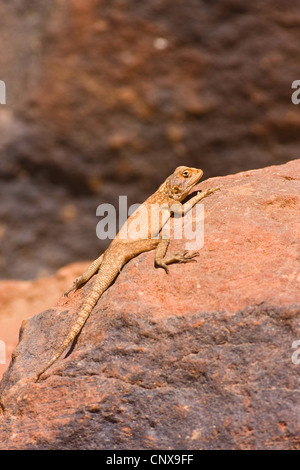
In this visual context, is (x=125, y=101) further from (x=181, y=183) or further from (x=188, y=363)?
(x=188, y=363)

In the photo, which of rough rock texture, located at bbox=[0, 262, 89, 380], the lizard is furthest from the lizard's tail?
rough rock texture, located at bbox=[0, 262, 89, 380]

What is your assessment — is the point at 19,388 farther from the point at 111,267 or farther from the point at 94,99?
the point at 94,99

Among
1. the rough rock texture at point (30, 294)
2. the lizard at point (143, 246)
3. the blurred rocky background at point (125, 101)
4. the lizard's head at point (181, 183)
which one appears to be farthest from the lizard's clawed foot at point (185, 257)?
the blurred rocky background at point (125, 101)

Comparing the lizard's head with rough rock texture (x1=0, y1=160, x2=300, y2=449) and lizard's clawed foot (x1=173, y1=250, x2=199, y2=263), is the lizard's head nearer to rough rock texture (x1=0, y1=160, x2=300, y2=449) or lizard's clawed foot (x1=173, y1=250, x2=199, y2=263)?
rough rock texture (x1=0, y1=160, x2=300, y2=449)

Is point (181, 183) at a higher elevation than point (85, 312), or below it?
higher

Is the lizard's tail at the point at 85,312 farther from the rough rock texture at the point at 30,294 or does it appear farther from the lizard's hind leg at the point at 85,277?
the rough rock texture at the point at 30,294

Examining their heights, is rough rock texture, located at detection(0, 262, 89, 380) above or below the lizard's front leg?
above

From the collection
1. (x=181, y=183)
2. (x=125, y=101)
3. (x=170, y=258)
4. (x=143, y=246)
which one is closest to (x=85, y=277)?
(x=143, y=246)
